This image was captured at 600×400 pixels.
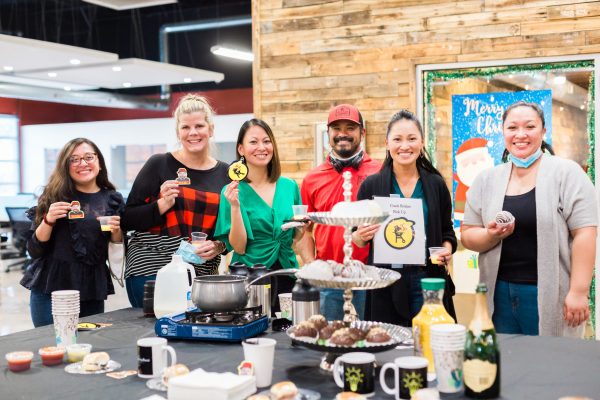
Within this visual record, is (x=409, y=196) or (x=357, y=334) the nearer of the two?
(x=357, y=334)

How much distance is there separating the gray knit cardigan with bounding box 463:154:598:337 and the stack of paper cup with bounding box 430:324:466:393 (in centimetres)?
124

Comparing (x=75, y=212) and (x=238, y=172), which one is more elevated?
(x=238, y=172)

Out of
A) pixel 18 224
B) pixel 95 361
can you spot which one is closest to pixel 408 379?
pixel 95 361

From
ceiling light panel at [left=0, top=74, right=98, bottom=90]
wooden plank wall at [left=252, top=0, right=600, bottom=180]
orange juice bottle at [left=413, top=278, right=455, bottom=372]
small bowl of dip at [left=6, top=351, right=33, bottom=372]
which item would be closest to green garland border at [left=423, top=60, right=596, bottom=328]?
wooden plank wall at [left=252, top=0, right=600, bottom=180]

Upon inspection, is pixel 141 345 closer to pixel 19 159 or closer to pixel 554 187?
pixel 554 187

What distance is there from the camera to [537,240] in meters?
3.03

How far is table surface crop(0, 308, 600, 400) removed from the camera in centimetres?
193

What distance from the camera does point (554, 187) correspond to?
3045 mm

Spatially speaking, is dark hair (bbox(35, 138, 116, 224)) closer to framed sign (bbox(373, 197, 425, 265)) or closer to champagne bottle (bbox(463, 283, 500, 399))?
framed sign (bbox(373, 197, 425, 265))

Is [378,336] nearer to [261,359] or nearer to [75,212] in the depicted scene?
[261,359]

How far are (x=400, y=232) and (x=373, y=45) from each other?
2.53 metres

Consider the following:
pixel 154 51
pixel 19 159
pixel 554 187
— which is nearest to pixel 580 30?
pixel 554 187

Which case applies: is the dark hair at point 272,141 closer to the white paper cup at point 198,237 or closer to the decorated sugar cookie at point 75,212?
the white paper cup at point 198,237

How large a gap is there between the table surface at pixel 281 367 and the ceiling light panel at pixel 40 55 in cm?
732
